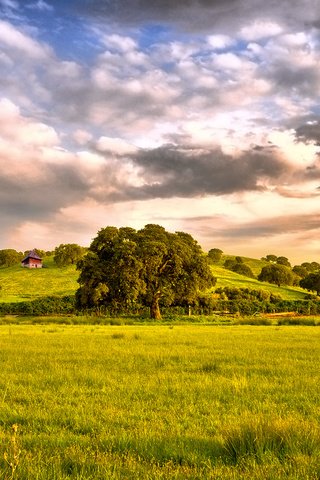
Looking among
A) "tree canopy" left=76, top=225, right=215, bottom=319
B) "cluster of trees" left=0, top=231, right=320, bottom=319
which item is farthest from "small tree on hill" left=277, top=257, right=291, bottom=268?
"tree canopy" left=76, top=225, right=215, bottom=319

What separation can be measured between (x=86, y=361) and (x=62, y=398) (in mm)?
7066

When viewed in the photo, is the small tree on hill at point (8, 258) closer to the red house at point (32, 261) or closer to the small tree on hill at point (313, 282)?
the red house at point (32, 261)

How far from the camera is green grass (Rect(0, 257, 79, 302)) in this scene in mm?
104406

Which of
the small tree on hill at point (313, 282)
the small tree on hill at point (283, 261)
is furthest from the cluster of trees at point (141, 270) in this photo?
the small tree on hill at point (283, 261)

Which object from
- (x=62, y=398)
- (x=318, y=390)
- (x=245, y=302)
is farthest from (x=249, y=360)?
(x=245, y=302)

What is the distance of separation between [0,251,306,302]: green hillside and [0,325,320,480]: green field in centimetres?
8667

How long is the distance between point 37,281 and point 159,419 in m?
117

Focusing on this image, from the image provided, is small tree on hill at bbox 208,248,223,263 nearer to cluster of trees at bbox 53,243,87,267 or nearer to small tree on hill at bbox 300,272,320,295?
cluster of trees at bbox 53,243,87,267

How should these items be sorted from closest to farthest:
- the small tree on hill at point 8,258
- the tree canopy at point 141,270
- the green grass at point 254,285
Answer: the tree canopy at point 141,270 → the green grass at point 254,285 → the small tree on hill at point 8,258

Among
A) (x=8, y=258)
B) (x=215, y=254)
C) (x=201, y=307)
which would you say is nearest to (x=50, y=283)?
(x=8, y=258)

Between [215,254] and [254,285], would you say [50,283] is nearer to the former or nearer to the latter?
[254,285]

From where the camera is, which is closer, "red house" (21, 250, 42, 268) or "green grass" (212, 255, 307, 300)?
"green grass" (212, 255, 307, 300)

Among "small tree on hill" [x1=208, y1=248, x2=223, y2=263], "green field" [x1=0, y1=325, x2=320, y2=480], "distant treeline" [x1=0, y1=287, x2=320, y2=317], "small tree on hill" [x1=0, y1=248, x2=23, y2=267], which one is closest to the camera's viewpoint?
"green field" [x1=0, y1=325, x2=320, y2=480]

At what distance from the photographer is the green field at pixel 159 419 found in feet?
19.5
